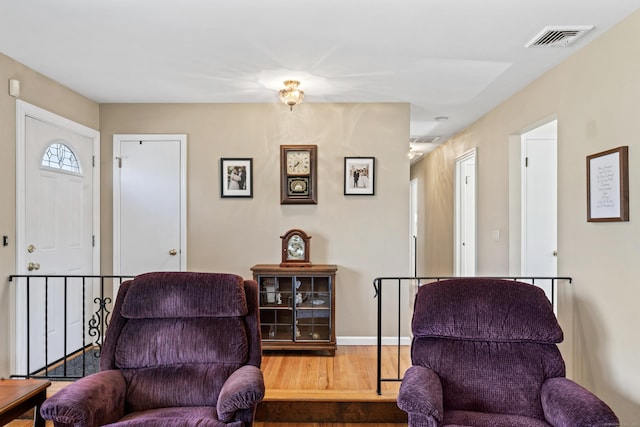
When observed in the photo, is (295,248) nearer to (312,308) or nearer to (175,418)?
(312,308)

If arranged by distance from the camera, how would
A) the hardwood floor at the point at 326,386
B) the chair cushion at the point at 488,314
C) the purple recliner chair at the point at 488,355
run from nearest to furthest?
the purple recliner chair at the point at 488,355
the chair cushion at the point at 488,314
the hardwood floor at the point at 326,386

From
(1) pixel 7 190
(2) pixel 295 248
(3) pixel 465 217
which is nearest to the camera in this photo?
(1) pixel 7 190

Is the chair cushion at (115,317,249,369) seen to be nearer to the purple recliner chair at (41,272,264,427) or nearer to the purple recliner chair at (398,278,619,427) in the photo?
the purple recliner chair at (41,272,264,427)

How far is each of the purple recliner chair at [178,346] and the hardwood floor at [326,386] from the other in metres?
0.67

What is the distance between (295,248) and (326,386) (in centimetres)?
140

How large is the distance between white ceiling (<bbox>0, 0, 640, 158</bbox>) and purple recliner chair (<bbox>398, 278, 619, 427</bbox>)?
1.56 metres

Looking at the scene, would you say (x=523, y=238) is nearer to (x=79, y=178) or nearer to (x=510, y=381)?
(x=510, y=381)

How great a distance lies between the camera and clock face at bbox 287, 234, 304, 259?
412 cm

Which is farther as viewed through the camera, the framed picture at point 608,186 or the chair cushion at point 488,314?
the framed picture at point 608,186

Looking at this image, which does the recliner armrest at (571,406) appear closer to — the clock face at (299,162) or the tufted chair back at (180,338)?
the tufted chair back at (180,338)

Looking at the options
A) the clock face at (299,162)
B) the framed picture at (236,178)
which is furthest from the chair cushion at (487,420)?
the framed picture at (236,178)

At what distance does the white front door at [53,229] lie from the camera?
3238mm

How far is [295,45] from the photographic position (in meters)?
2.86

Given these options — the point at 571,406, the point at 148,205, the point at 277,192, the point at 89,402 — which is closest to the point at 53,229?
the point at 148,205
